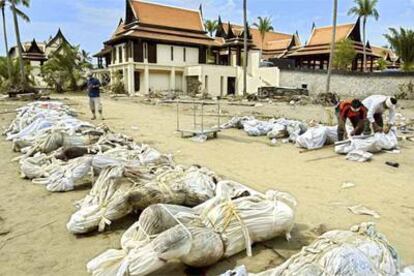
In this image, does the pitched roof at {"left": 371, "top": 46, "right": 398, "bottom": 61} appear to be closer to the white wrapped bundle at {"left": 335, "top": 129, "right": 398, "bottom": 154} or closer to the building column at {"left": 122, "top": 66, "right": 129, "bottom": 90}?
the building column at {"left": 122, "top": 66, "right": 129, "bottom": 90}

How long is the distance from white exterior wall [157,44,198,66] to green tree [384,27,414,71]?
44.6ft

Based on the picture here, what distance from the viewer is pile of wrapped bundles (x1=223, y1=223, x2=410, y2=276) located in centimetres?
207

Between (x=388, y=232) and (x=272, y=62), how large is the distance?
78.2ft

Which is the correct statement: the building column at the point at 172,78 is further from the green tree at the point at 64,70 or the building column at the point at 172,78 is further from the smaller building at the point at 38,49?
the smaller building at the point at 38,49

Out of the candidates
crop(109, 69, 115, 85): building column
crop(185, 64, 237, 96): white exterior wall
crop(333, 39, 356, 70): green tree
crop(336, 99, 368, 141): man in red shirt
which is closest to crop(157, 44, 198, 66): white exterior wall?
crop(185, 64, 237, 96): white exterior wall

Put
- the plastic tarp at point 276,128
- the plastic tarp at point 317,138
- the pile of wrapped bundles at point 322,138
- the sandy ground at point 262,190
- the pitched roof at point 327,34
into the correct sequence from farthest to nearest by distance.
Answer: the pitched roof at point 327,34
the plastic tarp at point 276,128
the plastic tarp at point 317,138
the pile of wrapped bundles at point 322,138
the sandy ground at point 262,190

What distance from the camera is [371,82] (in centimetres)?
2186

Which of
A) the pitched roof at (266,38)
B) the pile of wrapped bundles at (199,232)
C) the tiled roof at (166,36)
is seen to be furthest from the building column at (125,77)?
the pile of wrapped bundles at (199,232)

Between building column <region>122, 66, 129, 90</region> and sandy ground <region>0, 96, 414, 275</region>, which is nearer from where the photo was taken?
sandy ground <region>0, 96, 414, 275</region>

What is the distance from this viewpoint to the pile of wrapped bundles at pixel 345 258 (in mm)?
2074

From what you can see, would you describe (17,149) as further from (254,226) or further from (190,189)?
(254,226)

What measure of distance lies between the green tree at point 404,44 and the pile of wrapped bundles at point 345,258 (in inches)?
930

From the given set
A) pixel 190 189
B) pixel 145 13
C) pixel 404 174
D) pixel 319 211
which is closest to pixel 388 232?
pixel 319 211

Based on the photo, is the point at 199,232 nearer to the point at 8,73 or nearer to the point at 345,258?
the point at 345,258
